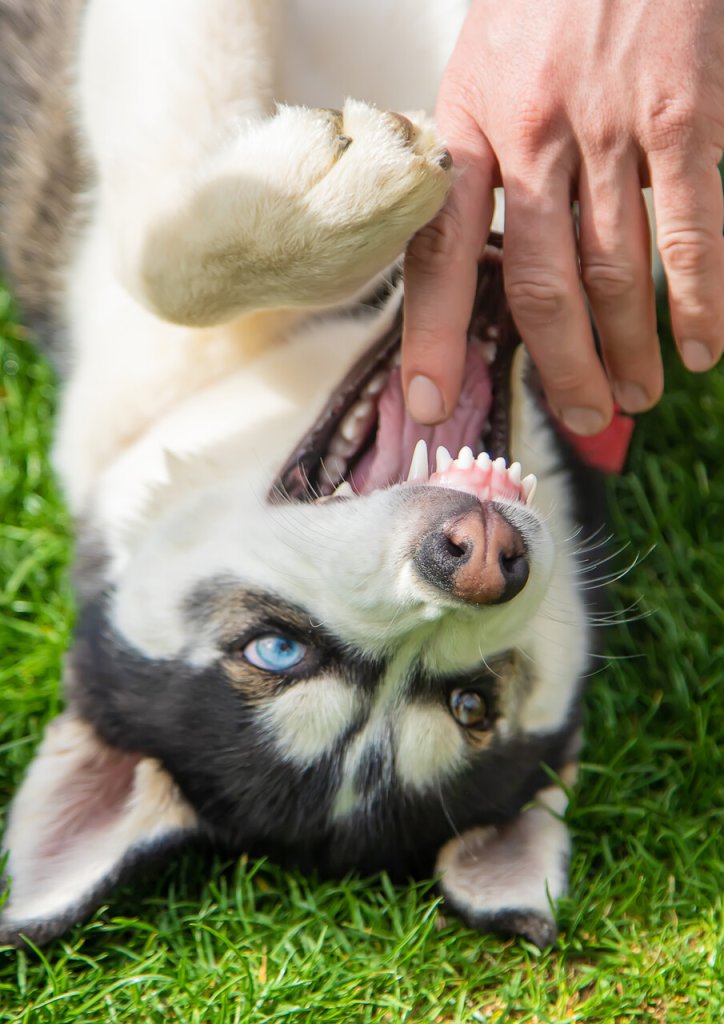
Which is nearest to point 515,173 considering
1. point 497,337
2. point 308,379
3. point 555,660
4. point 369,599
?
point 497,337

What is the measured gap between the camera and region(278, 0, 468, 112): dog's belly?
2992 mm

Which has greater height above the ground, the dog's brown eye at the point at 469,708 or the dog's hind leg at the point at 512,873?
the dog's brown eye at the point at 469,708

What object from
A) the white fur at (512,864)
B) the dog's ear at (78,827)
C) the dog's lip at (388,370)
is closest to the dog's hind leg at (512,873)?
the white fur at (512,864)

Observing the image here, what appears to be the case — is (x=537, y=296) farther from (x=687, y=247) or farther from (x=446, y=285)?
(x=687, y=247)

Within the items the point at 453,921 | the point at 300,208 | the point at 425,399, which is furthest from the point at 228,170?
the point at 453,921

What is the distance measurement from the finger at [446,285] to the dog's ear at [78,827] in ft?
3.68

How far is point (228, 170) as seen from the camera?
7.54 ft

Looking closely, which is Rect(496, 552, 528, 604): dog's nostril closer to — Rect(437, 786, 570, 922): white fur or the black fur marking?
the black fur marking

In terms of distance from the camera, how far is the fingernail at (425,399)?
2330 millimetres

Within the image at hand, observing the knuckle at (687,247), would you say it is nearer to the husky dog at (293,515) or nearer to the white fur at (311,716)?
the husky dog at (293,515)

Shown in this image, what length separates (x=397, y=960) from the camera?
108 inches

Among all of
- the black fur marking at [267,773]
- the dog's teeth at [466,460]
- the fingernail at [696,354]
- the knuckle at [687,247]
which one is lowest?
the black fur marking at [267,773]

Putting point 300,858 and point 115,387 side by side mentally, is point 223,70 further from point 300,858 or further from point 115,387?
point 300,858

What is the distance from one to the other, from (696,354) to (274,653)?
115 centimetres
